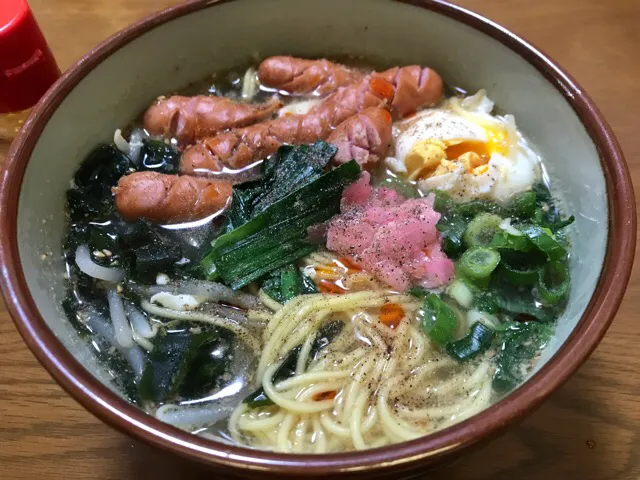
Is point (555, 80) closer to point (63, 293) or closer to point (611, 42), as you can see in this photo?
point (611, 42)

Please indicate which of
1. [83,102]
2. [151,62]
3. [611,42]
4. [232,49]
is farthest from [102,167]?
[611,42]

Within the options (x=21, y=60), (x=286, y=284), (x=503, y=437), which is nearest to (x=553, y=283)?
(x=503, y=437)

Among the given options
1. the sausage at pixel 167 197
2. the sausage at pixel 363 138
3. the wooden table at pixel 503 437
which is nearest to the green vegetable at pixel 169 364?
the wooden table at pixel 503 437

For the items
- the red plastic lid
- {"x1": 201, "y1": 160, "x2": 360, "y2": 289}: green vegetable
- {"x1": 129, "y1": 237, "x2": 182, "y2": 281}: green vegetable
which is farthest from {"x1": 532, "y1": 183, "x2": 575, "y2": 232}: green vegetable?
the red plastic lid

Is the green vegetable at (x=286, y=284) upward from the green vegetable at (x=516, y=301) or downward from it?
upward

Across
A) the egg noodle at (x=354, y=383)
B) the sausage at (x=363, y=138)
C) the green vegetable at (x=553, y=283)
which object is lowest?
the egg noodle at (x=354, y=383)

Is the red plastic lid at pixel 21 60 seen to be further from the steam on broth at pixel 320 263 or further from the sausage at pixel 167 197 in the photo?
the sausage at pixel 167 197

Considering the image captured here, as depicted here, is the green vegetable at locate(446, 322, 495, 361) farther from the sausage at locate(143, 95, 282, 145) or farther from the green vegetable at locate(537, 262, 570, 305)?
the sausage at locate(143, 95, 282, 145)
